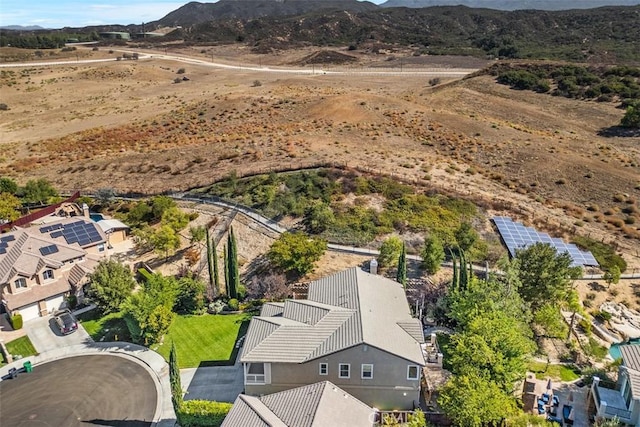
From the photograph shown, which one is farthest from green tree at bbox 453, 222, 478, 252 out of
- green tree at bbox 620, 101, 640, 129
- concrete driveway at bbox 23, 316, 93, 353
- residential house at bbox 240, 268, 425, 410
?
green tree at bbox 620, 101, 640, 129

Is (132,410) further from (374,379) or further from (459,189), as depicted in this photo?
(459,189)

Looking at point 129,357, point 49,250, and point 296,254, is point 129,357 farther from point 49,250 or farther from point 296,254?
point 296,254

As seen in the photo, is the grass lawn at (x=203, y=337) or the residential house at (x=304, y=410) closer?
the residential house at (x=304, y=410)

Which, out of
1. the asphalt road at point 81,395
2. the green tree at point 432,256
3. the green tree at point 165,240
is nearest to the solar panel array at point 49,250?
the green tree at point 165,240

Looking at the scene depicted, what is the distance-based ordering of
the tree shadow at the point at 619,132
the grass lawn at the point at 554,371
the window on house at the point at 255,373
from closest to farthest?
the window on house at the point at 255,373 → the grass lawn at the point at 554,371 → the tree shadow at the point at 619,132

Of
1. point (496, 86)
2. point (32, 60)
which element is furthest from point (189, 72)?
point (496, 86)

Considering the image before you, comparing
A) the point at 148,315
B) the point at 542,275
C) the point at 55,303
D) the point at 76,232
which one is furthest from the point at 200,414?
the point at 76,232

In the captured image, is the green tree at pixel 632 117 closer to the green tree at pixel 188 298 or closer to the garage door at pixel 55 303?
the green tree at pixel 188 298
